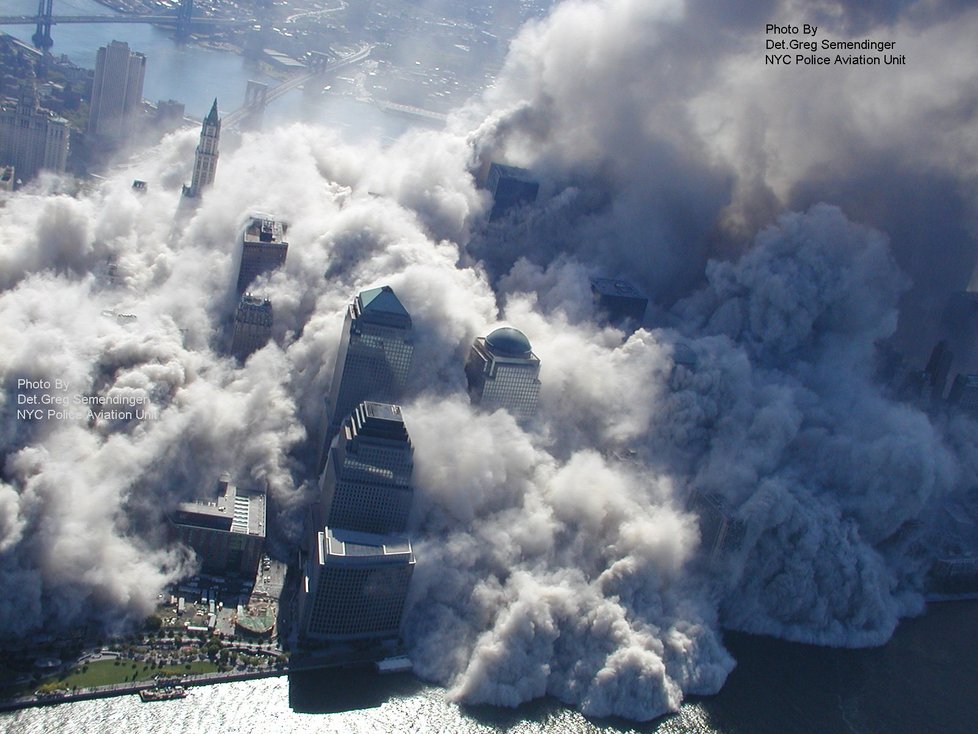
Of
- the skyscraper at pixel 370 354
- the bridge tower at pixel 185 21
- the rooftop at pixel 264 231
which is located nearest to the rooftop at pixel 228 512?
the skyscraper at pixel 370 354

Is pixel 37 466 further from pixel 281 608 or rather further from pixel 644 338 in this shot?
pixel 644 338

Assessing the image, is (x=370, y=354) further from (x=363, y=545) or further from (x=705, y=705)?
(x=705, y=705)

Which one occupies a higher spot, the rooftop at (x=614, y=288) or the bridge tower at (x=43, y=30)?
the bridge tower at (x=43, y=30)

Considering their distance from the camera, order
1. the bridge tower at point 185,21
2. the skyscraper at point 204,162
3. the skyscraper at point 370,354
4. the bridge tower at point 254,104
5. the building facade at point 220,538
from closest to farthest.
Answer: the building facade at point 220,538, the skyscraper at point 370,354, the skyscraper at point 204,162, the bridge tower at point 254,104, the bridge tower at point 185,21

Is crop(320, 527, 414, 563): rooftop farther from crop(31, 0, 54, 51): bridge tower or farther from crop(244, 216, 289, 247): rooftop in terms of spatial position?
crop(31, 0, 54, 51): bridge tower

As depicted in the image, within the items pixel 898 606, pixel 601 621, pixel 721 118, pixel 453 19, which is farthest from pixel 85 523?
pixel 453 19


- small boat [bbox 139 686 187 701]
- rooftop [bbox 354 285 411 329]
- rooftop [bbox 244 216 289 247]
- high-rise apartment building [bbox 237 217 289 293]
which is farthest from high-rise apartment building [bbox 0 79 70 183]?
small boat [bbox 139 686 187 701]

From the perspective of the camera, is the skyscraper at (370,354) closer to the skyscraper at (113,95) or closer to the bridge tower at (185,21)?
the skyscraper at (113,95)
